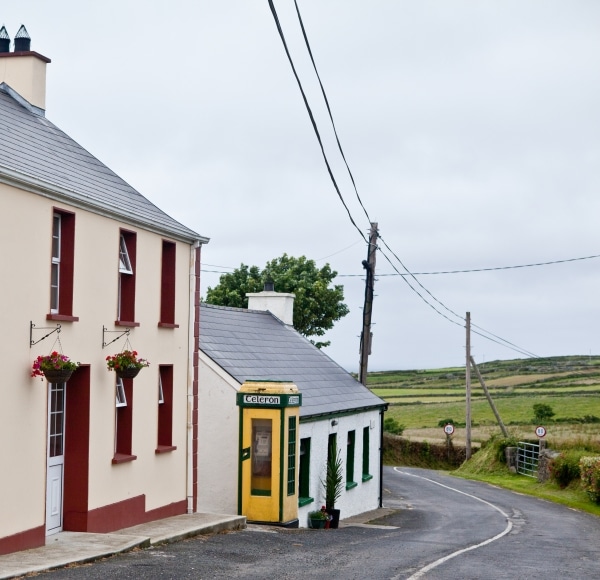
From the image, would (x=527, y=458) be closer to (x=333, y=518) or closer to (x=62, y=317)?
(x=333, y=518)

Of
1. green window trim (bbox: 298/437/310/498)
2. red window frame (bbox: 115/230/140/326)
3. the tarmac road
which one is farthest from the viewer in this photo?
green window trim (bbox: 298/437/310/498)

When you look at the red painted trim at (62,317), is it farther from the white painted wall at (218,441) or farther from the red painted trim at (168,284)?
the white painted wall at (218,441)

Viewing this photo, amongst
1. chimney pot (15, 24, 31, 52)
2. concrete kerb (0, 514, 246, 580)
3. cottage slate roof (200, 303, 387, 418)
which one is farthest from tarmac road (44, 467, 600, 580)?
chimney pot (15, 24, 31, 52)

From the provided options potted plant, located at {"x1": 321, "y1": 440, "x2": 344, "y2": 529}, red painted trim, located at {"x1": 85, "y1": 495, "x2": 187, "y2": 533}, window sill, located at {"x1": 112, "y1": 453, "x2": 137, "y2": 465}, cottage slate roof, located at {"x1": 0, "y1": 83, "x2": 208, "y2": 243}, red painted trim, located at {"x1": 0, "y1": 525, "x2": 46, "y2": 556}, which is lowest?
potted plant, located at {"x1": 321, "y1": 440, "x2": 344, "y2": 529}

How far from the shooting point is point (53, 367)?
43.7 feet

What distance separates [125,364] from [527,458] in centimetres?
3132

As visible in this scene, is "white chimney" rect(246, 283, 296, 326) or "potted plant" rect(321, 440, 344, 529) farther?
"white chimney" rect(246, 283, 296, 326)

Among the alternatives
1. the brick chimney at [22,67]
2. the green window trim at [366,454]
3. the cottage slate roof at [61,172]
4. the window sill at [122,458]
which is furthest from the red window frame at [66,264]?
the green window trim at [366,454]

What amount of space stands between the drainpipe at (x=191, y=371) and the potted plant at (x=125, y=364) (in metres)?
3.29

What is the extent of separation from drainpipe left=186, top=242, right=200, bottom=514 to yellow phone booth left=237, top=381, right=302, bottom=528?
1.10 metres

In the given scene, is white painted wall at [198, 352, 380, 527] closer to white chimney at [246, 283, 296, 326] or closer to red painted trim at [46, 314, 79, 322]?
red painted trim at [46, 314, 79, 322]

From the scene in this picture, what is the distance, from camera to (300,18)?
1175cm

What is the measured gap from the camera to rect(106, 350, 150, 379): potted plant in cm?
Result: 1555

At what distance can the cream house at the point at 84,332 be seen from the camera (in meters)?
13.2
